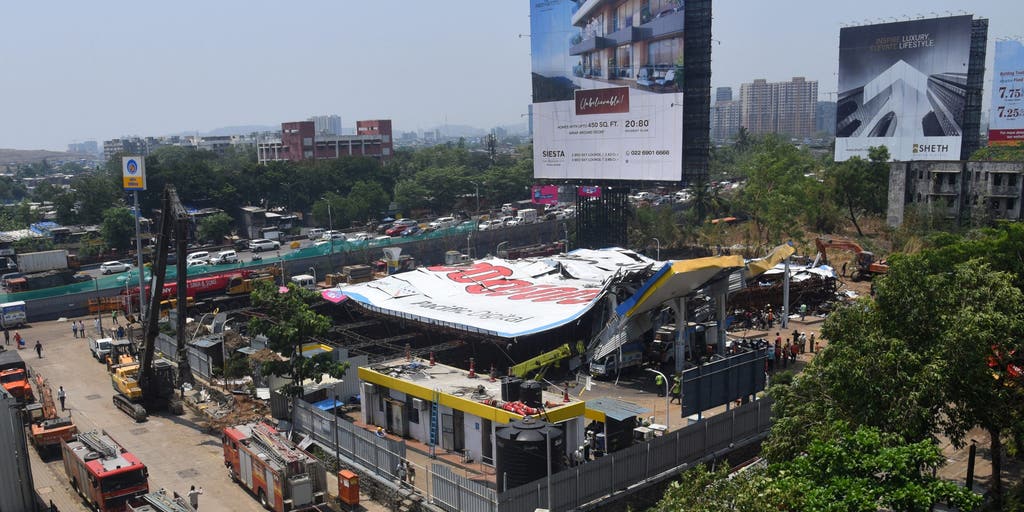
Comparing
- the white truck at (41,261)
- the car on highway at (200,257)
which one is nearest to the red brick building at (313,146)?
the car on highway at (200,257)

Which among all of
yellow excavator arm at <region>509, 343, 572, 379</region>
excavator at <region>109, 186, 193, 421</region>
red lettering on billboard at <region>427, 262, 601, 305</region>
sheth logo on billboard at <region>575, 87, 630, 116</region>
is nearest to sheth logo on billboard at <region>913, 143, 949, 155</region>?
sheth logo on billboard at <region>575, 87, 630, 116</region>

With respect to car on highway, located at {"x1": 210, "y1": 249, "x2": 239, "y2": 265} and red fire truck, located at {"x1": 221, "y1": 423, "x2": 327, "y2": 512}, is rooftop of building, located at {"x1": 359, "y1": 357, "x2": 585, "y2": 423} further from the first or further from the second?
car on highway, located at {"x1": 210, "y1": 249, "x2": 239, "y2": 265}

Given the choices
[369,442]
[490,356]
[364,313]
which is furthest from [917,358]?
[364,313]

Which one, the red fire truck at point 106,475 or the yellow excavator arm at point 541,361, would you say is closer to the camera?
the red fire truck at point 106,475

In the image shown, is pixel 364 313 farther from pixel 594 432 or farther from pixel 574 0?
pixel 574 0

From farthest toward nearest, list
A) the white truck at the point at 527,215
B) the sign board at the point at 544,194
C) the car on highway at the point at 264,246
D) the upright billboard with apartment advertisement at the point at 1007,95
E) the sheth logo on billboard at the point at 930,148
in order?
the white truck at the point at 527,215 < the sign board at the point at 544,194 < the car on highway at the point at 264,246 < the upright billboard with apartment advertisement at the point at 1007,95 < the sheth logo on billboard at the point at 930,148

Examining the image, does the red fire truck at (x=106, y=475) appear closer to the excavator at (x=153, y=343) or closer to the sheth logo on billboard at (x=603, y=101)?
the excavator at (x=153, y=343)
